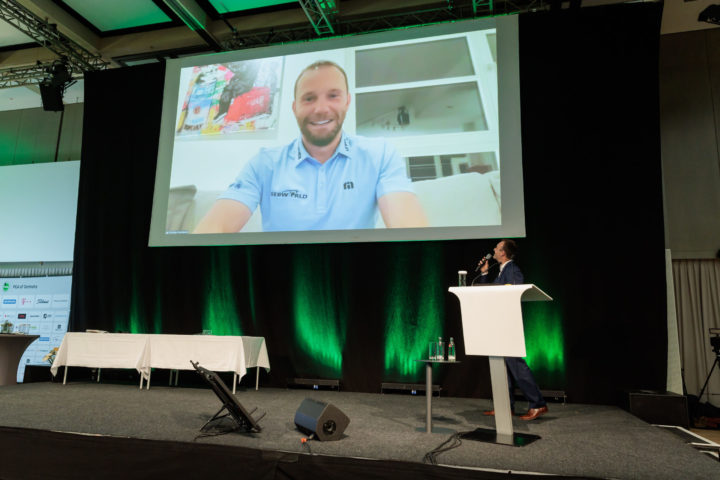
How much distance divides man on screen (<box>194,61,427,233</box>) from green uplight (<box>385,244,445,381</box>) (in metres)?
0.53

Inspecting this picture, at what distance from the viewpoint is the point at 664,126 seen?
6.80 m

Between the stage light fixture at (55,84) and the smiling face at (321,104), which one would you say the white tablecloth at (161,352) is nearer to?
the smiling face at (321,104)

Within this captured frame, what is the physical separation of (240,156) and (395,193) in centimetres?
207

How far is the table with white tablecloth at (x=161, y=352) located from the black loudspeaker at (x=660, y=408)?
3707 mm

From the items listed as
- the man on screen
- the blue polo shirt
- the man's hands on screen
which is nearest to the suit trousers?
the man on screen

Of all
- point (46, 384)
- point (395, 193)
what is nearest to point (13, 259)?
point (46, 384)

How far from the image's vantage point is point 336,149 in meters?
5.96

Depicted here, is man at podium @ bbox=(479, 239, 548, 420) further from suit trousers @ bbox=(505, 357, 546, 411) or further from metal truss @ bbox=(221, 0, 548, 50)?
metal truss @ bbox=(221, 0, 548, 50)

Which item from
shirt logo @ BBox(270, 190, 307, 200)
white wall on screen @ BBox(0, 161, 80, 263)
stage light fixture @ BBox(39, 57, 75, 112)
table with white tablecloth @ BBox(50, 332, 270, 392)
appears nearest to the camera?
table with white tablecloth @ BBox(50, 332, 270, 392)

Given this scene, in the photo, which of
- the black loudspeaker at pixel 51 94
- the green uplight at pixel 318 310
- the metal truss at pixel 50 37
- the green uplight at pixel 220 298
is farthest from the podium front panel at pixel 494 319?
the black loudspeaker at pixel 51 94

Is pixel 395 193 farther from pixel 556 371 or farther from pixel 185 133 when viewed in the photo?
pixel 185 133

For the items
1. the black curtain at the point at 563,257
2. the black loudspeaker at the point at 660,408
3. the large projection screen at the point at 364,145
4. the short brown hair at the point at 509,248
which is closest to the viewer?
the short brown hair at the point at 509,248

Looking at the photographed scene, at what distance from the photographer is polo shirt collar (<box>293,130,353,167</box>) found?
5926 mm

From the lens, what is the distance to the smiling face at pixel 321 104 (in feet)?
19.9
